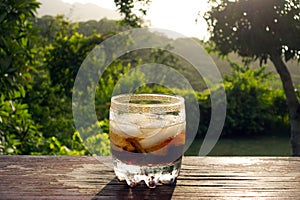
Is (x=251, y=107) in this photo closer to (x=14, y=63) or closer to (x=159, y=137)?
(x=14, y=63)

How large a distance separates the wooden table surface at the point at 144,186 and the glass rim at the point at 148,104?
0.49 ft

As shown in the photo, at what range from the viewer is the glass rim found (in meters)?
0.70

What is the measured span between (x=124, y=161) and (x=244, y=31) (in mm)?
2367

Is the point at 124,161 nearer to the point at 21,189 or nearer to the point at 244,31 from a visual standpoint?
the point at 21,189

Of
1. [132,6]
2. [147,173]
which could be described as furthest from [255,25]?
[147,173]

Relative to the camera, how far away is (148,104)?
72 cm

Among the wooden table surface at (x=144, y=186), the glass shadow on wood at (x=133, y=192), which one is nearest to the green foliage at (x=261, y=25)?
the wooden table surface at (x=144, y=186)

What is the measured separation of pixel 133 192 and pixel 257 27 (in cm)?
238

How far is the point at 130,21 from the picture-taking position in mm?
2875

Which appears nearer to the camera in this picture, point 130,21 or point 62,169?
point 62,169

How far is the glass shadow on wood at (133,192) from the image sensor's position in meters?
0.69

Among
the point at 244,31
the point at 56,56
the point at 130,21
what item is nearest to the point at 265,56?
the point at 244,31

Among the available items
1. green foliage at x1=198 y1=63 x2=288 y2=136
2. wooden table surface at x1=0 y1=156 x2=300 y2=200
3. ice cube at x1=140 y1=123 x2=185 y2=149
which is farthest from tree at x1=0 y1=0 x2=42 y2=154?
green foliage at x1=198 y1=63 x2=288 y2=136

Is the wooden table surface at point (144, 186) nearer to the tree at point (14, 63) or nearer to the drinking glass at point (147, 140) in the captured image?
the drinking glass at point (147, 140)
